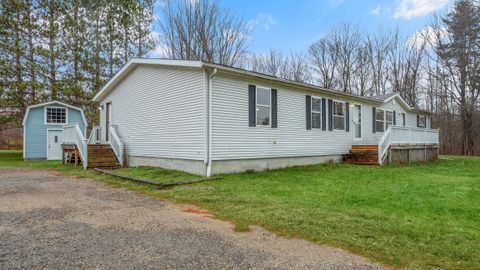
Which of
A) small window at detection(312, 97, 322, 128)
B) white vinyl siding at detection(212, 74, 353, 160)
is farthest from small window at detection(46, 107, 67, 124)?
small window at detection(312, 97, 322, 128)

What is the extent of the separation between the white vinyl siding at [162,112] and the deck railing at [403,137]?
8.03m

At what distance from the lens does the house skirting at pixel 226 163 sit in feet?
31.4

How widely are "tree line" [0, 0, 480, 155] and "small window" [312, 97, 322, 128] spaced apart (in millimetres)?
12675

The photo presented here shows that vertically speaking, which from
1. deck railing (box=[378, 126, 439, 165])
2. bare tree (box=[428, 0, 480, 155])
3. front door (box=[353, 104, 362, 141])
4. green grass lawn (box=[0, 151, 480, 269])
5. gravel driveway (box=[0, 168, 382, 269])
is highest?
bare tree (box=[428, 0, 480, 155])

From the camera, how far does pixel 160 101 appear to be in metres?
11.3

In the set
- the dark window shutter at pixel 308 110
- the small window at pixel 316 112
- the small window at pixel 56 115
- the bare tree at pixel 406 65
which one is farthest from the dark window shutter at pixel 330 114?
the bare tree at pixel 406 65

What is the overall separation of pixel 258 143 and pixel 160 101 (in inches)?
152

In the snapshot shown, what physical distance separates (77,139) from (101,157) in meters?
1.47

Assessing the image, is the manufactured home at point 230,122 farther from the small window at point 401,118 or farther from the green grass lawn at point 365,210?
the small window at point 401,118

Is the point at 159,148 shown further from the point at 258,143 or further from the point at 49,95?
the point at 49,95

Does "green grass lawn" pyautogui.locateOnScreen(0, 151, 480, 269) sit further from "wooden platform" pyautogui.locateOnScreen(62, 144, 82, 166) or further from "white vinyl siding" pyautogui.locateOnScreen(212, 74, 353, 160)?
"wooden platform" pyautogui.locateOnScreen(62, 144, 82, 166)

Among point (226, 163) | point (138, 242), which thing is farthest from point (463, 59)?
point (138, 242)

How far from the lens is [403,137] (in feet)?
47.5

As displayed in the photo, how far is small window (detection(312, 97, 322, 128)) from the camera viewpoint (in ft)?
42.4
